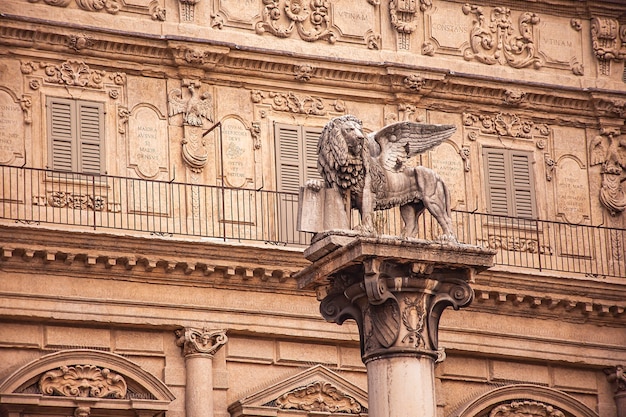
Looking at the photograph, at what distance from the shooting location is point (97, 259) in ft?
106

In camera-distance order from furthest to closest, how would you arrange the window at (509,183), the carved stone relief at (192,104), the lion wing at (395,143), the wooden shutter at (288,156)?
the window at (509,183)
the wooden shutter at (288,156)
the carved stone relief at (192,104)
the lion wing at (395,143)

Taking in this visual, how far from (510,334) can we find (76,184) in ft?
26.6

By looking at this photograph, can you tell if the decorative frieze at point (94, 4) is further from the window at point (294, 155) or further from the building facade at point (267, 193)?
the window at point (294, 155)

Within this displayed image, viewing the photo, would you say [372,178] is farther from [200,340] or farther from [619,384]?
[619,384]

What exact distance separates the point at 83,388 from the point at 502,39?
35.5 ft

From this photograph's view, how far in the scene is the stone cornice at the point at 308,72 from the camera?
110 feet

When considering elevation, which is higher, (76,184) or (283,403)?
(76,184)

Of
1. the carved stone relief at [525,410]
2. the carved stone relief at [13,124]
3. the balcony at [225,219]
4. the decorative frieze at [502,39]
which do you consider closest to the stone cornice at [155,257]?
the balcony at [225,219]

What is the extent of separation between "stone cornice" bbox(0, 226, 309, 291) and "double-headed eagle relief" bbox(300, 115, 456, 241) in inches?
300

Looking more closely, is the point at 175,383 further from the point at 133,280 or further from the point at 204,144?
the point at 204,144

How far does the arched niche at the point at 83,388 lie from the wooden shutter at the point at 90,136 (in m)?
3.26

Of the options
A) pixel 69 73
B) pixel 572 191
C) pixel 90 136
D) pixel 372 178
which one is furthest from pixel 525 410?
pixel 372 178

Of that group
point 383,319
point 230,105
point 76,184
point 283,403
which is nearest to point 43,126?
point 76,184

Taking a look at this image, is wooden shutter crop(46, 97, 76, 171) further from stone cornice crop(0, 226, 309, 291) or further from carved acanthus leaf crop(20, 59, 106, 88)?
stone cornice crop(0, 226, 309, 291)
